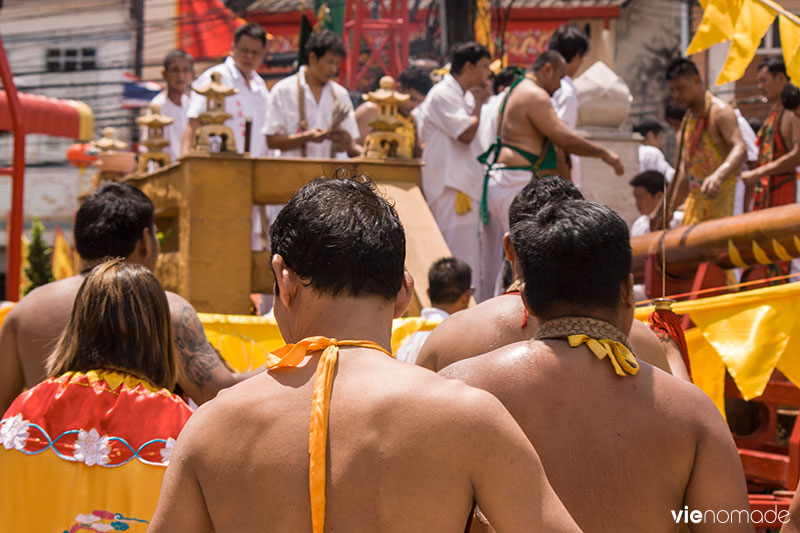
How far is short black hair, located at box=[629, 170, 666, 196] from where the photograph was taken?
8742 millimetres

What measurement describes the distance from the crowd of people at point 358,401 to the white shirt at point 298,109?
12.8 ft

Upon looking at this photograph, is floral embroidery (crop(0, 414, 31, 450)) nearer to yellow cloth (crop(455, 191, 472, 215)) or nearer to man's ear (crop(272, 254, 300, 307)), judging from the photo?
man's ear (crop(272, 254, 300, 307))

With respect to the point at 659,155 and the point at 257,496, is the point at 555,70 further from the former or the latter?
the point at 257,496

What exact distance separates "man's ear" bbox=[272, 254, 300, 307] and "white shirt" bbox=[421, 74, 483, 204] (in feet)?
20.3

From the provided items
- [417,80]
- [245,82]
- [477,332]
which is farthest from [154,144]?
[477,332]

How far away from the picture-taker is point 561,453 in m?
2.23

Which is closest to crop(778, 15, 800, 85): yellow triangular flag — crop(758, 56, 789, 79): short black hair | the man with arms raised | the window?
the man with arms raised

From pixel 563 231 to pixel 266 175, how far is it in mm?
4799

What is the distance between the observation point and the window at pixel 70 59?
3056 centimetres

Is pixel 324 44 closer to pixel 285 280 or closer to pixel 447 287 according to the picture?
pixel 447 287

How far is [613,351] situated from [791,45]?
4.23 m

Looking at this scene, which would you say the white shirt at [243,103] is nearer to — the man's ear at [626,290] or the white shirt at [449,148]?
the white shirt at [449,148]

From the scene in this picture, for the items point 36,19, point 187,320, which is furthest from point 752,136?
point 36,19

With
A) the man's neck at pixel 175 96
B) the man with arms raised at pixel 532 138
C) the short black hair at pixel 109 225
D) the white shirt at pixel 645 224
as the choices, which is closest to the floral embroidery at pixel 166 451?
the short black hair at pixel 109 225
